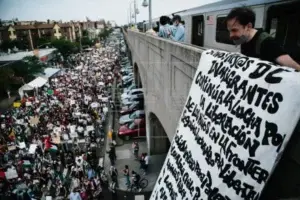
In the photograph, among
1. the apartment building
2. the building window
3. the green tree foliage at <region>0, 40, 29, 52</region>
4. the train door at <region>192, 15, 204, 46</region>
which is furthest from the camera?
the apartment building

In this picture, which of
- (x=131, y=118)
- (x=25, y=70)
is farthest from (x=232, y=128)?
(x=25, y=70)

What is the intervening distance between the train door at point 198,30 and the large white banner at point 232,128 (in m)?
6.00

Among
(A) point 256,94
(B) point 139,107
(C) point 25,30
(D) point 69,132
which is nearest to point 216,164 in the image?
(A) point 256,94

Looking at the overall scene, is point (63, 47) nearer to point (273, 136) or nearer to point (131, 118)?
point (131, 118)

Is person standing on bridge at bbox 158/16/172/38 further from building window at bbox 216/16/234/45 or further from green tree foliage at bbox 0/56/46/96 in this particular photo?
green tree foliage at bbox 0/56/46/96

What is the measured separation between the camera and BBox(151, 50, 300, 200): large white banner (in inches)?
78.0

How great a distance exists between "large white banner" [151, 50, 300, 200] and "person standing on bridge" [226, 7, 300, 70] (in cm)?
17

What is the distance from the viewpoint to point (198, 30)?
9633mm

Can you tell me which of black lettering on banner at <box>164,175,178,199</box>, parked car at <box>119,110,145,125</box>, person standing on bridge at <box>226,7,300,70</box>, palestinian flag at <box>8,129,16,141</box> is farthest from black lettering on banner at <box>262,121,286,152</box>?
parked car at <box>119,110,145,125</box>

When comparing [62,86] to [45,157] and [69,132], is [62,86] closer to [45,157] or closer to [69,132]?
[69,132]

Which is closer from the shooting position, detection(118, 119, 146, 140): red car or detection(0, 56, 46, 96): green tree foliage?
detection(118, 119, 146, 140): red car

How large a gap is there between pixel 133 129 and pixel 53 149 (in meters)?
6.75

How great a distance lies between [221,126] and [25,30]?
3325 inches

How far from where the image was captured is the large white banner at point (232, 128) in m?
1.98
